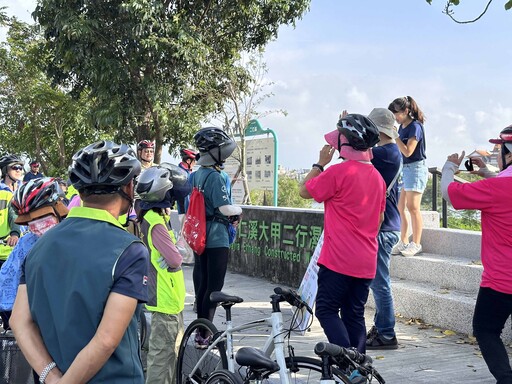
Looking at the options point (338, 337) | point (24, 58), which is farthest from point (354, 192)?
point (24, 58)

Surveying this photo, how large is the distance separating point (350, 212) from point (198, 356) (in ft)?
5.08

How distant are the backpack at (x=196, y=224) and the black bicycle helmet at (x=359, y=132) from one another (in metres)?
1.78

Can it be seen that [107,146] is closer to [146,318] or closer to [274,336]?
[274,336]

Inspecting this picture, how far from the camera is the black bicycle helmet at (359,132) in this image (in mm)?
4672

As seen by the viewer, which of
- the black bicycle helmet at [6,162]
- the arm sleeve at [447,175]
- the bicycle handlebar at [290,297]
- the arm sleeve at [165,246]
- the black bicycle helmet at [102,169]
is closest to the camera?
the black bicycle helmet at [102,169]

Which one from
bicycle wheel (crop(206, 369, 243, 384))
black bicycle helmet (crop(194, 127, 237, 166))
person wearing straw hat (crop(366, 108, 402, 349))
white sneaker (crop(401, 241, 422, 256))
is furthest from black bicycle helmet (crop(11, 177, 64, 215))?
white sneaker (crop(401, 241, 422, 256))

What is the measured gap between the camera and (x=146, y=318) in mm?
7082

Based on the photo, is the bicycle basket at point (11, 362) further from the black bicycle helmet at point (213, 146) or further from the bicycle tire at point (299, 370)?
the black bicycle helmet at point (213, 146)

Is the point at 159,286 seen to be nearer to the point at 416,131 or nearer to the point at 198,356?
the point at 198,356

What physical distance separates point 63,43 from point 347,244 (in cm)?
1749

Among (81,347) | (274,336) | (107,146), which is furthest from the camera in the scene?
(274,336)

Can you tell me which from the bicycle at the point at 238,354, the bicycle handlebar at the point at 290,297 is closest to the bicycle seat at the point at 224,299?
the bicycle at the point at 238,354

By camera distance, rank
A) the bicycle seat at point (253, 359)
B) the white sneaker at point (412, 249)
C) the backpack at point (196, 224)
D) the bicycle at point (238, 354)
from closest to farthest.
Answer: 1. the bicycle seat at point (253, 359)
2. the bicycle at point (238, 354)
3. the backpack at point (196, 224)
4. the white sneaker at point (412, 249)

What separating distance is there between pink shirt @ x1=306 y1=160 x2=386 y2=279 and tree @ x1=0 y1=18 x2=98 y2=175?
2603 centimetres
